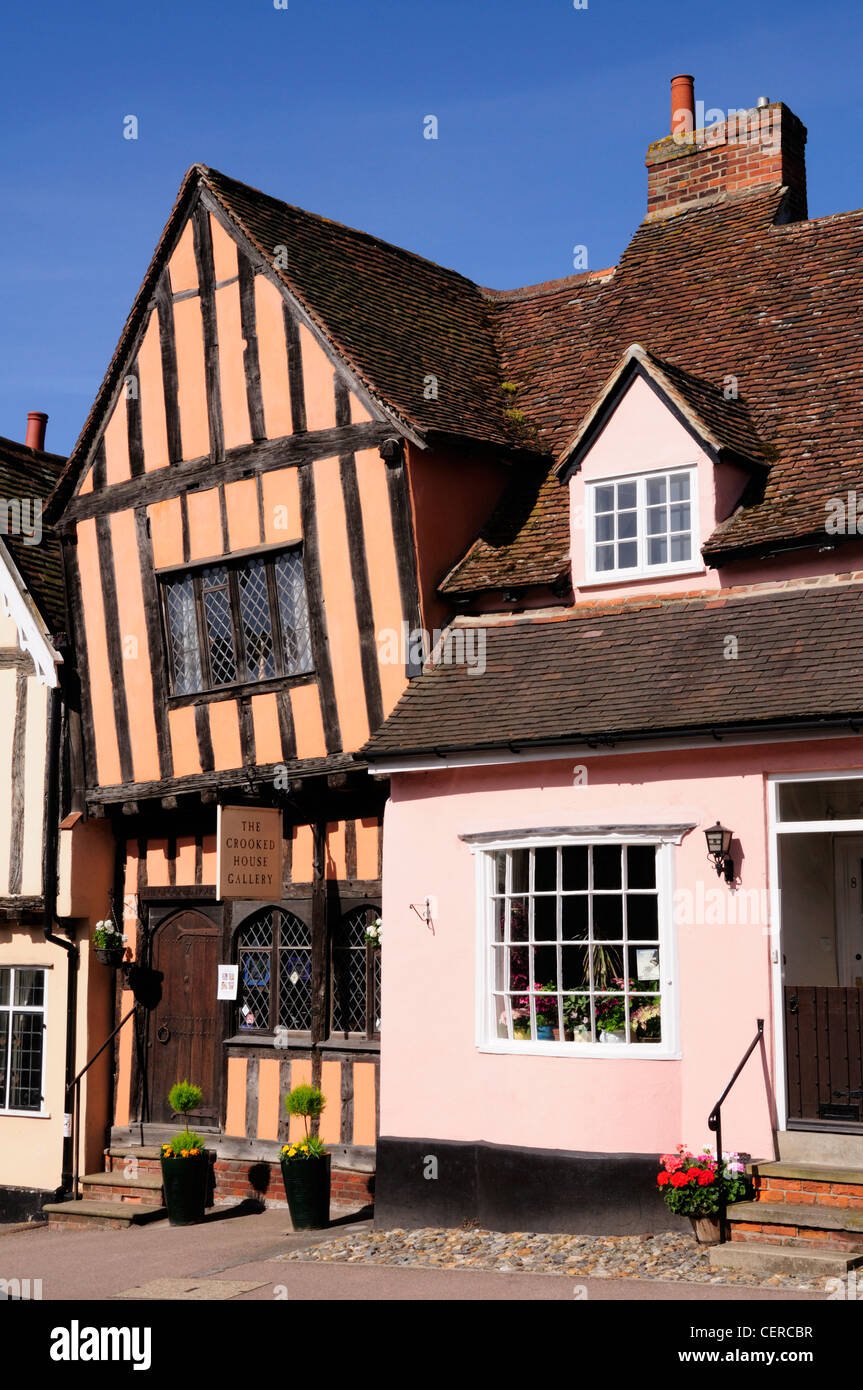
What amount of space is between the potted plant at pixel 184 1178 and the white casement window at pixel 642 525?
6.45m

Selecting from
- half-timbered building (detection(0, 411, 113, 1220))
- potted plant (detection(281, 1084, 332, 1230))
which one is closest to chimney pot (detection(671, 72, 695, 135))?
half-timbered building (detection(0, 411, 113, 1220))

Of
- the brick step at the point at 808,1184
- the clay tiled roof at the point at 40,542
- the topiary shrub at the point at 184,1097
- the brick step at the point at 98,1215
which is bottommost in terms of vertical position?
the brick step at the point at 98,1215

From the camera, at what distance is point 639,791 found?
39.9ft

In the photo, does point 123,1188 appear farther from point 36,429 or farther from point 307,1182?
point 36,429

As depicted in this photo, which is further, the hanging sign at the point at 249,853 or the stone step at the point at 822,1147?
the hanging sign at the point at 249,853

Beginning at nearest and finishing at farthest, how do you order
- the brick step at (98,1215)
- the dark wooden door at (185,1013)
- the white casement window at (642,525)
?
the white casement window at (642,525) → the brick step at (98,1215) → the dark wooden door at (185,1013)

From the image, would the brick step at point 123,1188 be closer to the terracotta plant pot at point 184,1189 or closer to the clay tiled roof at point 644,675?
the terracotta plant pot at point 184,1189

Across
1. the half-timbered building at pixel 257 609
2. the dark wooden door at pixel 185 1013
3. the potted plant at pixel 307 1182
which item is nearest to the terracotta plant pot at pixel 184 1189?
the half-timbered building at pixel 257 609

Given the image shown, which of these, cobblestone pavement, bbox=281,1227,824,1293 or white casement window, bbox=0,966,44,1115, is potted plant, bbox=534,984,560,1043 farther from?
white casement window, bbox=0,966,44,1115

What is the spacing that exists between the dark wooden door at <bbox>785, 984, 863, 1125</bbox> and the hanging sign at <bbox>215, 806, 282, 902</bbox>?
5.40 m

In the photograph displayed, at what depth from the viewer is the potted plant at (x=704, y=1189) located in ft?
35.5
